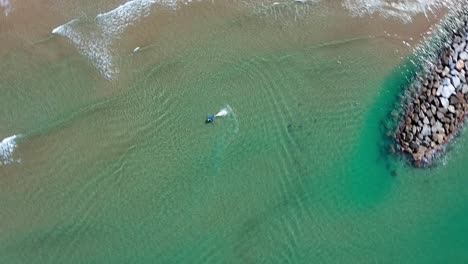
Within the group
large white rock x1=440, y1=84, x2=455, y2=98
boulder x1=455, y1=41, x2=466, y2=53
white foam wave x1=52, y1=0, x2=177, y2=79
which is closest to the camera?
white foam wave x1=52, y1=0, x2=177, y2=79

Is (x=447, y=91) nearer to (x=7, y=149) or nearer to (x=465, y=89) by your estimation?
(x=465, y=89)

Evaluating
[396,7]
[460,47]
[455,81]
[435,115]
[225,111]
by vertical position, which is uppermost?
[396,7]

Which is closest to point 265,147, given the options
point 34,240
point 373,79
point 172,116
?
point 172,116

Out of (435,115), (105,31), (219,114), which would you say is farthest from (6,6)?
(435,115)

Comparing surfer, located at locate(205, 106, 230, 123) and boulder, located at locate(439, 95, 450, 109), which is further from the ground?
surfer, located at locate(205, 106, 230, 123)

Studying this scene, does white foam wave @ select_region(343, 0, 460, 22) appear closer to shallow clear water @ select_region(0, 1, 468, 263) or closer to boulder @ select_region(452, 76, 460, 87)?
shallow clear water @ select_region(0, 1, 468, 263)

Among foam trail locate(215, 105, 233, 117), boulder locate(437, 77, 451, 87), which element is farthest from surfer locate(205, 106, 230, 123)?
boulder locate(437, 77, 451, 87)

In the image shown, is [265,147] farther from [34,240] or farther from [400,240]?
[34,240]
